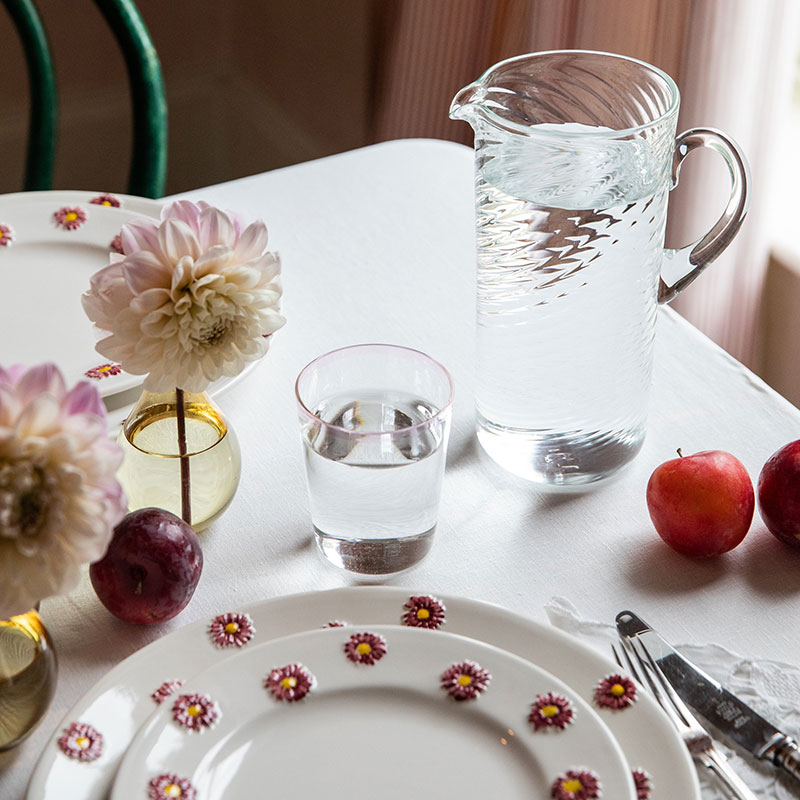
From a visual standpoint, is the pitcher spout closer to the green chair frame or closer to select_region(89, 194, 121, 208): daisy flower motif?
select_region(89, 194, 121, 208): daisy flower motif

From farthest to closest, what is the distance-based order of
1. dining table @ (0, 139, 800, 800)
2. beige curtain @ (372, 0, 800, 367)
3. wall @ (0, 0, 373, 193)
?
1. wall @ (0, 0, 373, 193)
2. beige curtain @ (372, 0, 800, 367)
3. dining table @ (0, 139, 800, 800)

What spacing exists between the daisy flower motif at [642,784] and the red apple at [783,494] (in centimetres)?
21

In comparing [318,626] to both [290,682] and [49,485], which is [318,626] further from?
[49,485]

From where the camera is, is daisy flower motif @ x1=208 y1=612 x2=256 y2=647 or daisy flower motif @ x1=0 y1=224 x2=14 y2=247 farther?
daisy flower motif @ x1=0 y1=224 x2=14 y2=247

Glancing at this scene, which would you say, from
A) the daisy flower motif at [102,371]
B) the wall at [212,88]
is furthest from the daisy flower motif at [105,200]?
the wall at [212,88]

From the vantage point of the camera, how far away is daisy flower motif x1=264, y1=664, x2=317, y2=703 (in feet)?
1.65

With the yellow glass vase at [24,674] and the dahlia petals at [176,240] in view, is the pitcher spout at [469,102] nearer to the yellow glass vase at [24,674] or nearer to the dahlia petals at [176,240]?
the dahlia petals at [176,240]

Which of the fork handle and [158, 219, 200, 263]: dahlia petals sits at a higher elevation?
[158, 219, 200, 263]: dahlia petals

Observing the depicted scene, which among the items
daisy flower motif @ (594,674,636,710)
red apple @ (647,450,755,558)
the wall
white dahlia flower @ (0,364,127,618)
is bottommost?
the wall

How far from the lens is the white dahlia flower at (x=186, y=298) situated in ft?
1.66

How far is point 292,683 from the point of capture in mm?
507

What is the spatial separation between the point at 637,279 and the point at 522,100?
0.50 feet

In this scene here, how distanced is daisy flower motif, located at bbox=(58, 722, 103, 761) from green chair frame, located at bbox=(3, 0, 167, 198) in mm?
852

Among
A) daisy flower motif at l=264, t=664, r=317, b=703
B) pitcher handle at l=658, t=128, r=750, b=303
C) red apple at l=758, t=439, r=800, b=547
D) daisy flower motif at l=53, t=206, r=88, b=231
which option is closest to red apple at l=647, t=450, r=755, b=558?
red apple at l=758, t=439, r=800, b=547
